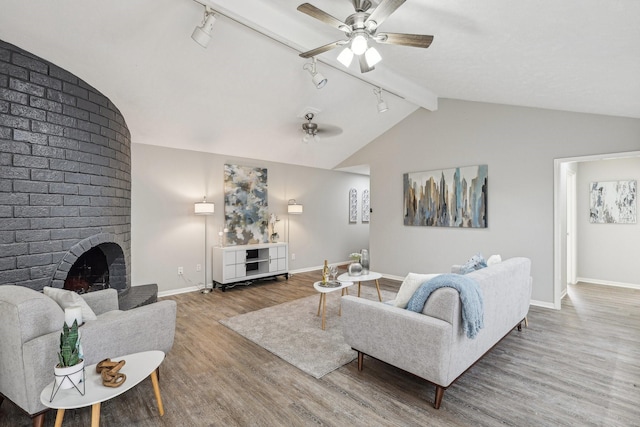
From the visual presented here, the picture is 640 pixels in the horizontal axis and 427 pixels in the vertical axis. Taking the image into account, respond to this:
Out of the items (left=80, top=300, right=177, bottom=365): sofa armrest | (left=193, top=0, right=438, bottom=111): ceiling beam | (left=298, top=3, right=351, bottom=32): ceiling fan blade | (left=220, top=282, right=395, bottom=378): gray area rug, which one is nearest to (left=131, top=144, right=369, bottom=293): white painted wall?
(left=220, top=282, right=395, bottom=378): gray area rug

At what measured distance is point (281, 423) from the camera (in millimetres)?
1854

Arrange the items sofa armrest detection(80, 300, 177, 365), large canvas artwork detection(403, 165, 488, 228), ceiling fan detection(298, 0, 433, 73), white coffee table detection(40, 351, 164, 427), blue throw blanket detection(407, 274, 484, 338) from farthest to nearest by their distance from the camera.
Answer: large canvas artwork detection(403, 165, 488, 228)
ceiling fan detection(298, 0, 433, 73)
blue throw blanket detection(407, 274, 484, 338)
sofa armrest detection(80, 300, 177, 365)
white coffee table detection(40, 351, 164, 427)

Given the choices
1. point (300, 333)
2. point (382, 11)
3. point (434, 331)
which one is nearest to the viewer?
point (434, 331)

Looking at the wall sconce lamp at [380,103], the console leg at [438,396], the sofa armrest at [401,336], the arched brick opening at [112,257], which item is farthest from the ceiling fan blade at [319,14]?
the arched brick opening at [112,257]

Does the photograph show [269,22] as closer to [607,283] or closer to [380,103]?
[380,103]

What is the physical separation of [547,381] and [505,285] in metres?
0.73

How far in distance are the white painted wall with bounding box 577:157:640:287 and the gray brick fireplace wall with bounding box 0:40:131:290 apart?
7259 mm

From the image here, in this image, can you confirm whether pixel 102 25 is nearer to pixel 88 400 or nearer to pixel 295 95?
pixel 295 95

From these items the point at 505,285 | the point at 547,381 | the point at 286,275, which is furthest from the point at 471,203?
the point at 286,275

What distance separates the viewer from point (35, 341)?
5.26ft

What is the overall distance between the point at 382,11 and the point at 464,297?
6.40ft

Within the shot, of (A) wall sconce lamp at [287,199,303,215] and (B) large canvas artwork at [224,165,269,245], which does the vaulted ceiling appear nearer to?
(B) large canvas artwork at [224,165,269,245]

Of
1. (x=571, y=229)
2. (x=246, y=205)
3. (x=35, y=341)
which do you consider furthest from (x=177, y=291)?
(x=571, y=229)

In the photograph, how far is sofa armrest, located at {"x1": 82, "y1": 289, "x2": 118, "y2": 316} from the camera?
8.19 feet
